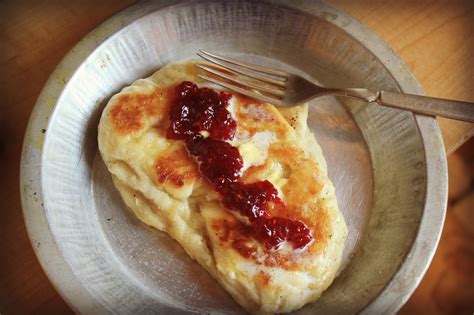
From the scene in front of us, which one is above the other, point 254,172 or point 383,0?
point 383,0

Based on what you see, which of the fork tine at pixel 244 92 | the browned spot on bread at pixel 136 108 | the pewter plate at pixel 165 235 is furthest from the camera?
the fork tine at pixel 244 92

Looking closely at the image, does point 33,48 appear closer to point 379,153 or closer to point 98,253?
point 98,253

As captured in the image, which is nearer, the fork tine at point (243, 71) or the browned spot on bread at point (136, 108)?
the browned spot on bread at point (136, 108)

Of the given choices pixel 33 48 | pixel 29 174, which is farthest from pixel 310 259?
pixel 33 48

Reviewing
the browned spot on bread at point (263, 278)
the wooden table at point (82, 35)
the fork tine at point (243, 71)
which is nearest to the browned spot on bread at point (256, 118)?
the fork tine at point (243, 71)

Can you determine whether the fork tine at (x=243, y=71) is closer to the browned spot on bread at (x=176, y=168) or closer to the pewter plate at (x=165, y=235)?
the pewter plate at (x=165, y=235)

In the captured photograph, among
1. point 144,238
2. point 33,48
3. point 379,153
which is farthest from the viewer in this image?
point 33,48

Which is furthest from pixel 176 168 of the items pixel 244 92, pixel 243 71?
pixel 243 71
